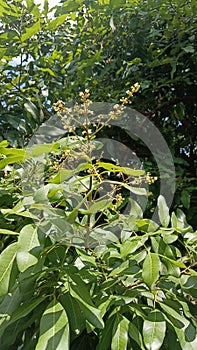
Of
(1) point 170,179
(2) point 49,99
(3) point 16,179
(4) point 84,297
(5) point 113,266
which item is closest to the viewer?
(4) point 84,297

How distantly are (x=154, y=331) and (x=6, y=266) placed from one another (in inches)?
10.6

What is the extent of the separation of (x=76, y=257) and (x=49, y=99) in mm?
1048

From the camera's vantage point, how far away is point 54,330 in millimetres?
694

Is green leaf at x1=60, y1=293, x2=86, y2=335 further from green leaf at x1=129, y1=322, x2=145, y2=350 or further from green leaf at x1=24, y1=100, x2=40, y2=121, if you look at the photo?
green leaf at x1=24, y1=100, x2=40, y2=121

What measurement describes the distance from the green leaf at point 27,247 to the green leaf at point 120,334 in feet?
0.61

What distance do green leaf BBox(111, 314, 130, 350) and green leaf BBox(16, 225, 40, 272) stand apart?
0.61ft

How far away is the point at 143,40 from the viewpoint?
74.7 inches

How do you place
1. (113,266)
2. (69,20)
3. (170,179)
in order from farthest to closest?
(69,20) < (170,179) < (113,266)

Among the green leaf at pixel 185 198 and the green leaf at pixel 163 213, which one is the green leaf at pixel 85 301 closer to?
the green leaf at pixel 163 213

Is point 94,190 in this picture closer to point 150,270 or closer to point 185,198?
point 150,270

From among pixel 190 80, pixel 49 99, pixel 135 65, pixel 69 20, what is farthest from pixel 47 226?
pixel 69 20

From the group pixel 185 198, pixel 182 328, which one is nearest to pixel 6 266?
pixel 182 328

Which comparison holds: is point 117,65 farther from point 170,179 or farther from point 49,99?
point 170,179

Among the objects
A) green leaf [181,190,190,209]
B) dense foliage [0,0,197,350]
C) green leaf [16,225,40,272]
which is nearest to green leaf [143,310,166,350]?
dense foliage [0,0,197,350]
